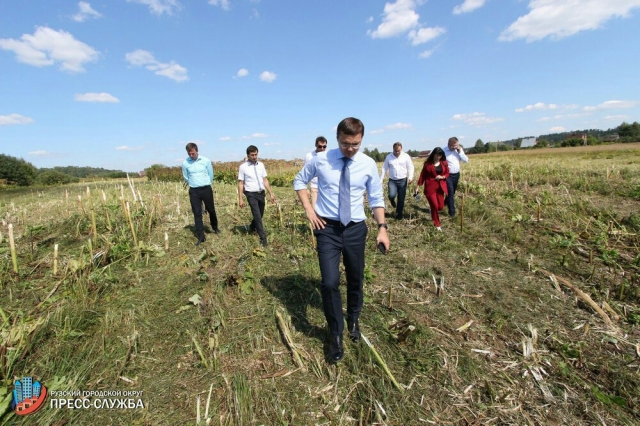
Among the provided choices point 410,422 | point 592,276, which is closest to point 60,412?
point 410,422

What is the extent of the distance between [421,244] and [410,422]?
3663 mm

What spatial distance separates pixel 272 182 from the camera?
16.4m

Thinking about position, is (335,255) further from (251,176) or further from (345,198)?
(251,176)

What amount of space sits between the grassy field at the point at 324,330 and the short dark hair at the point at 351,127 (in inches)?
79.8

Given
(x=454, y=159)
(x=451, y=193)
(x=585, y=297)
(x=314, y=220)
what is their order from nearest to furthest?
(x=314, y=220), (x=585, y=297), (x=451, y=193), (x=454, y=159)

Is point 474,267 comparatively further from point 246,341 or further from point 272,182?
point 272,182

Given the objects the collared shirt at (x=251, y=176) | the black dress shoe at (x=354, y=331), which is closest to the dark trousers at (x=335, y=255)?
the black dress shoe at (x=354, y=331)

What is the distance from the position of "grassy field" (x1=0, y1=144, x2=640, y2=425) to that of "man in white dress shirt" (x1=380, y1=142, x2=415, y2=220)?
1.52 m

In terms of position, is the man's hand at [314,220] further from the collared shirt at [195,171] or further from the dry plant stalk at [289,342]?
the collared shirt at [195,171]

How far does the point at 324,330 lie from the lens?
3.28m

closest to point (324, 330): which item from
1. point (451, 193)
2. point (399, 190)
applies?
point (399, 190)

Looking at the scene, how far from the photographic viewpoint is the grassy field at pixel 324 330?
2.42 metres

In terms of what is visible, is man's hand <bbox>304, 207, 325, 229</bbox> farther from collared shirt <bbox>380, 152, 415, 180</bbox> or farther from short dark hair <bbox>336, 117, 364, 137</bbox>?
collared shirt <bbox>380, 152, 415, 180</bbox>

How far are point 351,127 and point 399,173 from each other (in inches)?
188
